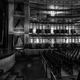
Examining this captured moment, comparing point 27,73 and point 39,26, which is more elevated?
point 39,26

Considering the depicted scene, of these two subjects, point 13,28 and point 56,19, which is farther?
point 56,19

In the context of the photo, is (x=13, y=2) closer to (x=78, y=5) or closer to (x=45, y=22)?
(x=45, y=22)

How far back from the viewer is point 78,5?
54.0ft

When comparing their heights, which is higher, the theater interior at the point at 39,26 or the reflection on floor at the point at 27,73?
the theater interior at the point at 39,26

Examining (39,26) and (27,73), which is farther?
(39,26)

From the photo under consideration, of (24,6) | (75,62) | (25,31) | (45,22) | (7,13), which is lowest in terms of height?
(75,62)

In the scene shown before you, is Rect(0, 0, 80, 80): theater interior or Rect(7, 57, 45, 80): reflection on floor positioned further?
Rect(0, 0, 80, 80): theater interior

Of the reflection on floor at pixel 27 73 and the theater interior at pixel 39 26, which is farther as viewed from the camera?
the theater interior at pixel 39 26

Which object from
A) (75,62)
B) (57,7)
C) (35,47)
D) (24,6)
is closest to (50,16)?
(57,7)

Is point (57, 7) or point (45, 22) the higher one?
point (57, 7)

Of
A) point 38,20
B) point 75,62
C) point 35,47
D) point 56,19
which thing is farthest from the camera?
point 56,19

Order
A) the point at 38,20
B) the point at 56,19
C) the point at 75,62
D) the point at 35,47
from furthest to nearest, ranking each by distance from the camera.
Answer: the point at 56,19, the point at 38,20, the point at 35,47, the point at 75,62

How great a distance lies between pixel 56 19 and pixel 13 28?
6226mm

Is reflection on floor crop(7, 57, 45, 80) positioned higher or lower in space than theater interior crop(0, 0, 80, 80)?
lower
